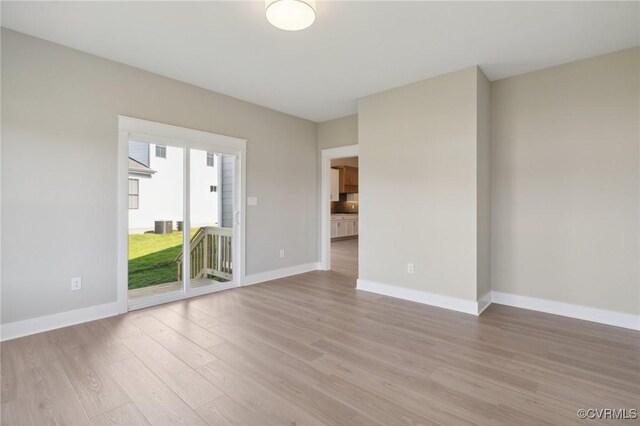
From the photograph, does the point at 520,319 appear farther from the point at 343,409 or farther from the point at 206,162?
the point at 206,162

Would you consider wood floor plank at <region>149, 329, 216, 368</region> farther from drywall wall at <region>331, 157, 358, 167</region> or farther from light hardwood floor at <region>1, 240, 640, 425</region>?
drywall wall at <region>331, 157, 358, 167</region>

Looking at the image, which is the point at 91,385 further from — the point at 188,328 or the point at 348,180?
the point at 348,180

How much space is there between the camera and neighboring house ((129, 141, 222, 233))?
11.5ft

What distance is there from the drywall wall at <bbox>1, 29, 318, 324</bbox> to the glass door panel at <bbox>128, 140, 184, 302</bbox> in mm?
255

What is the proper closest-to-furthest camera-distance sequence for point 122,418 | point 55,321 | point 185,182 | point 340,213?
point 122,418 → point 55,321 → point 185,182 → point 340,213

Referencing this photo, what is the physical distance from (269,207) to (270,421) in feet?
11.5

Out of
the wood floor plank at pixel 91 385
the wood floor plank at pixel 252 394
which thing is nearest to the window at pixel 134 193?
the wood floor plank at pixel 91 385

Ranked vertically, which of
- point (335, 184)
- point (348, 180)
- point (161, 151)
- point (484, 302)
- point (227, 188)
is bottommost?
point (484, 302)

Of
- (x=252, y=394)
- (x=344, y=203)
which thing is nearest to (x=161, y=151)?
(x=252, y=394)

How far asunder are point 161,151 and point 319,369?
3.14 m

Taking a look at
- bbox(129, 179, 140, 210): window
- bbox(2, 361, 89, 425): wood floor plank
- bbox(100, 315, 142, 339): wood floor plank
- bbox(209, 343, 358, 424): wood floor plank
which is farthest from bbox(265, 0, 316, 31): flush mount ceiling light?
bbox(100, 315, 142, 339): wood floor plank

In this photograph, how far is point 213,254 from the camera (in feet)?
14.6

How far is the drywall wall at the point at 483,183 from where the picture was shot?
3.38 m

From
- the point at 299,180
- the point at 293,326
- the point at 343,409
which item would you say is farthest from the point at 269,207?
the point at 343,409
